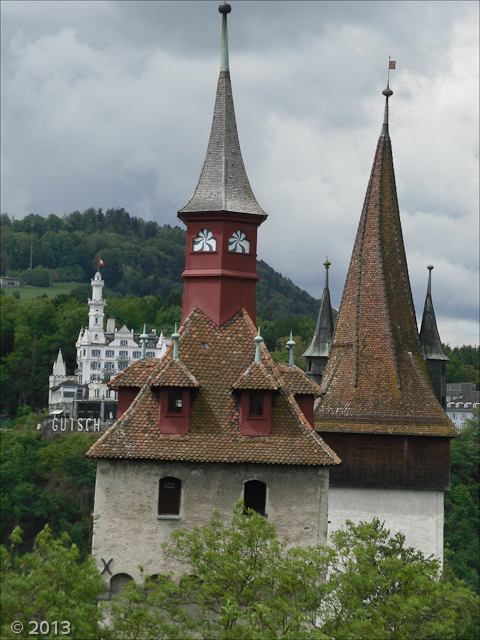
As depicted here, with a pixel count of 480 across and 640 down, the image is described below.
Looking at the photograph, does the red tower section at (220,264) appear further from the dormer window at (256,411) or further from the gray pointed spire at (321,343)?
the gray pointed spire at (321,343)

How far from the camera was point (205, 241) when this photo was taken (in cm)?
2820

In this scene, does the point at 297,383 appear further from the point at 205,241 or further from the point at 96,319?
the point at 96,319

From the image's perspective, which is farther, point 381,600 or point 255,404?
point 255,404

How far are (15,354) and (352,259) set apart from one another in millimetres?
118947

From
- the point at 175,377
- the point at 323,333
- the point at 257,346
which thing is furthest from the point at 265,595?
the point at 323,333

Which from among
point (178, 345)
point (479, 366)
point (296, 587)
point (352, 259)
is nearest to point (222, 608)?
point (296, 587)

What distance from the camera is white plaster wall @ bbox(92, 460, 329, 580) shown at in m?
24.7

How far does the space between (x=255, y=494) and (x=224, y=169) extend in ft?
26.3

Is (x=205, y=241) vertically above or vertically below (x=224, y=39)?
below

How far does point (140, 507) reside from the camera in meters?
24.9

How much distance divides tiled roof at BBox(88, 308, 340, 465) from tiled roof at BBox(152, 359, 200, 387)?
1.15 feet

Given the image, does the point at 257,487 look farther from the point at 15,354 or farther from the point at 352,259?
the point at 15,354

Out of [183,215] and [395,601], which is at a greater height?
[183,215]

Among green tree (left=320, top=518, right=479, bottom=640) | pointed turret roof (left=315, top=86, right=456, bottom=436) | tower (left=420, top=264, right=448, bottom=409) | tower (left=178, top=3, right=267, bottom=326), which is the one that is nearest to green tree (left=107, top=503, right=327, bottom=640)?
green tree (left=320, top=518, right=479, bottom=640)
